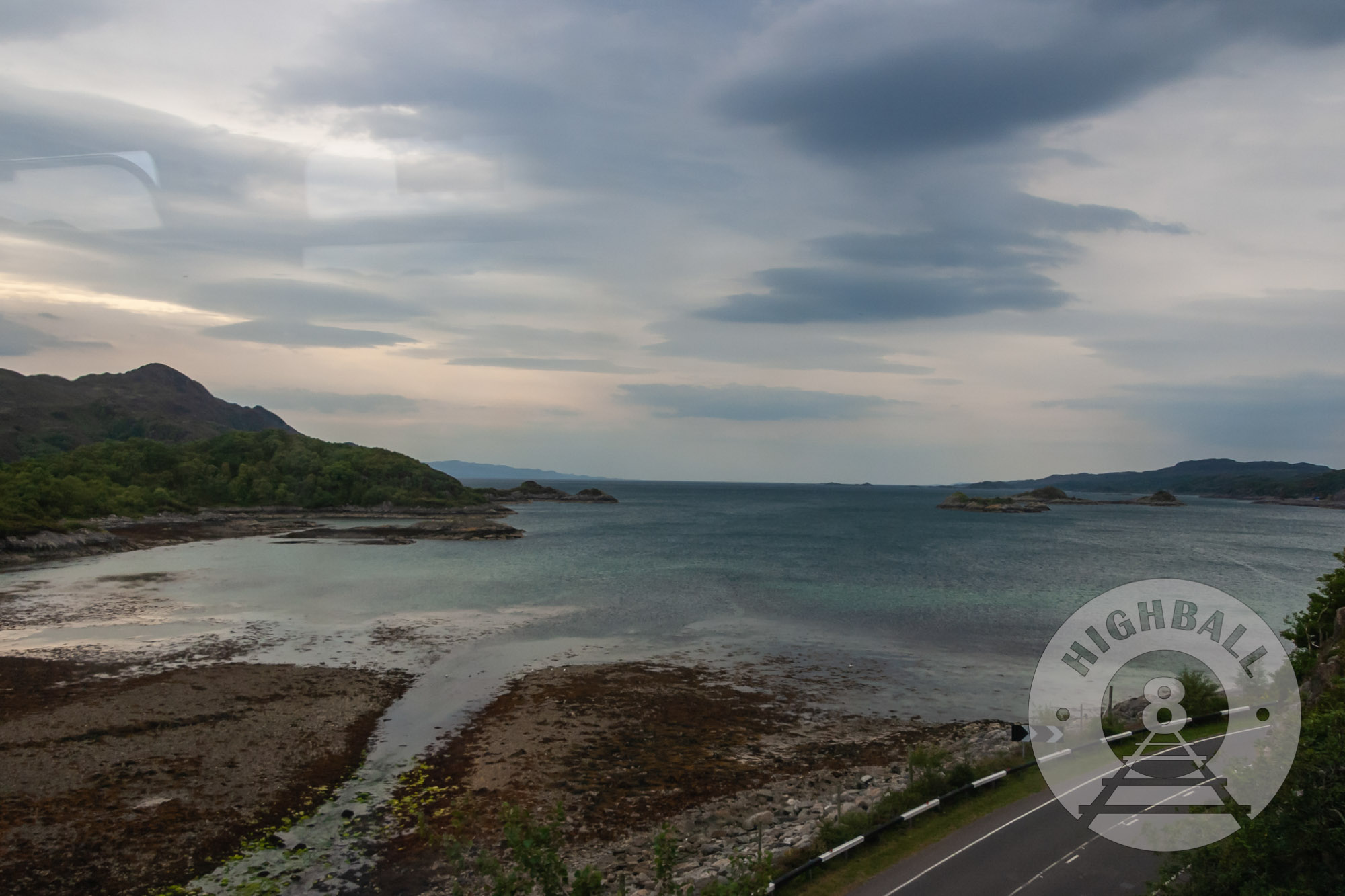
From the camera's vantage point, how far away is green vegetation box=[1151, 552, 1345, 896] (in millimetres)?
9734

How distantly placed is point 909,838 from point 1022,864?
2.57 m

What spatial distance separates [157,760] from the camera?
2178cm

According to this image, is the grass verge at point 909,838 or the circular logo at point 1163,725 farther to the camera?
the grass verge at point 909,838

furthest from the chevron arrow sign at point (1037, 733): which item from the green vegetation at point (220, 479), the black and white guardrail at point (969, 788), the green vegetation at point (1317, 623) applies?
the green vegetation at point (220, 479)

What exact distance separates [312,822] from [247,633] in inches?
1053

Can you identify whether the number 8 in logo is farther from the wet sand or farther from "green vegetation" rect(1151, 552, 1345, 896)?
the wet sand

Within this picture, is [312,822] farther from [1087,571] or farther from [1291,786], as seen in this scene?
[1087,571]

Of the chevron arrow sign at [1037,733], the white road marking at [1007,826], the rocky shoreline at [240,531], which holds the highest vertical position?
the white road marking at [1007,826]

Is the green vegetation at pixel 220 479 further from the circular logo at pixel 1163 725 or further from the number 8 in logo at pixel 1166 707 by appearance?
the number 8 in logo at pixel 1166 707

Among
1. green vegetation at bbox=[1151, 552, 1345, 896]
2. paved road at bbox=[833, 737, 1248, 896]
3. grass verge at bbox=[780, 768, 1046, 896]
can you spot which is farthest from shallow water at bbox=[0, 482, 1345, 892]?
green vegetation at bbox=[1151, 552, 1345, 896]

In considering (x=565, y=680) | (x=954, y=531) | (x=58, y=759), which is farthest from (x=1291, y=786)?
(x=954, y=531)

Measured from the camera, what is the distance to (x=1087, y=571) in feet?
237

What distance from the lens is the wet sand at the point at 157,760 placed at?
53.1ft

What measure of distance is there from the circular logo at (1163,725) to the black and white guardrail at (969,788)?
9 cm
